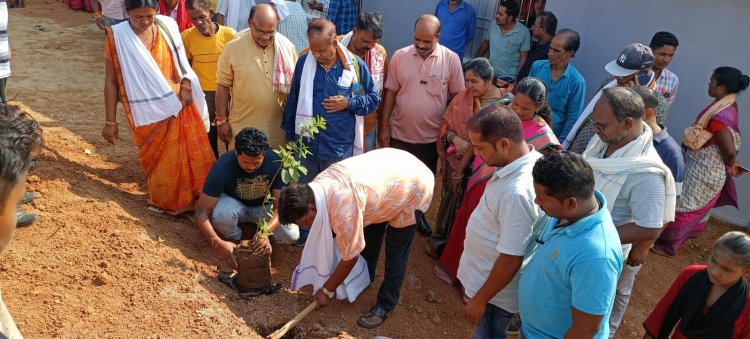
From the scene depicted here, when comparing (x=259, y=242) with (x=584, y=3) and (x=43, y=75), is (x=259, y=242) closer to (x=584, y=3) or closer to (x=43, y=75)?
(x=584, y=3)

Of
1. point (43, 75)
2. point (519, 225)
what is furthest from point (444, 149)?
point (43, 75)

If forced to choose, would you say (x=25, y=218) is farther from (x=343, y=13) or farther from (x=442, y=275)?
(x=343, y=13)

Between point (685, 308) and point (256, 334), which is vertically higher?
point (685, 308)

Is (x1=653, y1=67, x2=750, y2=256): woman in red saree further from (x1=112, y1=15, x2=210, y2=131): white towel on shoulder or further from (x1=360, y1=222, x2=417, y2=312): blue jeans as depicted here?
(x1=112, y1=15, x2=210, y2=131): white towel on shoulder

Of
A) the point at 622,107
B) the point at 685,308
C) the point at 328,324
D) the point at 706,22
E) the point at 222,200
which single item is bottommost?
the point at 328,324

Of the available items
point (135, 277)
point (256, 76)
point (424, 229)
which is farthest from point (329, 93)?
point (135, 277)

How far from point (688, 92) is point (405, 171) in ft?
13.0

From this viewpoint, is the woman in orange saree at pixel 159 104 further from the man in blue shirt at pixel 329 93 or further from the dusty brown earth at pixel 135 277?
the man in blue shirt at pixel 329 93

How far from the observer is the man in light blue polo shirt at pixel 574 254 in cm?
236

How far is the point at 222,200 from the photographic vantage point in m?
4.47

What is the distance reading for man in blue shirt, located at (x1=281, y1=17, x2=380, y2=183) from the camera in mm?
4465

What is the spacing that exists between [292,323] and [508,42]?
175 inches

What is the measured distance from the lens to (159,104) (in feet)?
15.0

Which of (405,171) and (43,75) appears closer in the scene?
(405,171)
